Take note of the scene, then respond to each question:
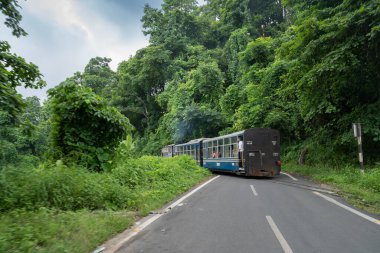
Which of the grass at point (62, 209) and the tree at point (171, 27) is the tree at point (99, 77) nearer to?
the tree at point (171, 27)

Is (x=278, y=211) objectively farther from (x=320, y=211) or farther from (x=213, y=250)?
(x=213, y=250)

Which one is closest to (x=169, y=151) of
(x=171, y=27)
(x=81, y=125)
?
(x=171, y=27)

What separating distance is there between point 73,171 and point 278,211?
5.36 m

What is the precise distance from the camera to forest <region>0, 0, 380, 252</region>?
7.91 meters

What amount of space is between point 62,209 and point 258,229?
4.21 metres

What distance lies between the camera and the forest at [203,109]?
7910mm

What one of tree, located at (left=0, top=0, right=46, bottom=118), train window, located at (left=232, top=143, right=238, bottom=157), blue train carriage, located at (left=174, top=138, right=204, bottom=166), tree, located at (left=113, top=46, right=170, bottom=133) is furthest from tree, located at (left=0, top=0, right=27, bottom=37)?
tree, located at (left=113, top=46, right=170, bottom=133)

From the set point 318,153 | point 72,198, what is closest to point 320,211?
point 72,198

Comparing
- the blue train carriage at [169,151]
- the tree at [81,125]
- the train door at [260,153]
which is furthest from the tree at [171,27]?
the tree at [81,125]

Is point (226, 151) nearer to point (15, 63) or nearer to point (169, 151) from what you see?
point (15, 63)

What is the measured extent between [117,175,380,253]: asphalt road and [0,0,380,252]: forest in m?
1.67

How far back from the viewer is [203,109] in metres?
38.9

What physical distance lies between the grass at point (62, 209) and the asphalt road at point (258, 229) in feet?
2.29

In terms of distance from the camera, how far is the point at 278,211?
8828 millimetres
